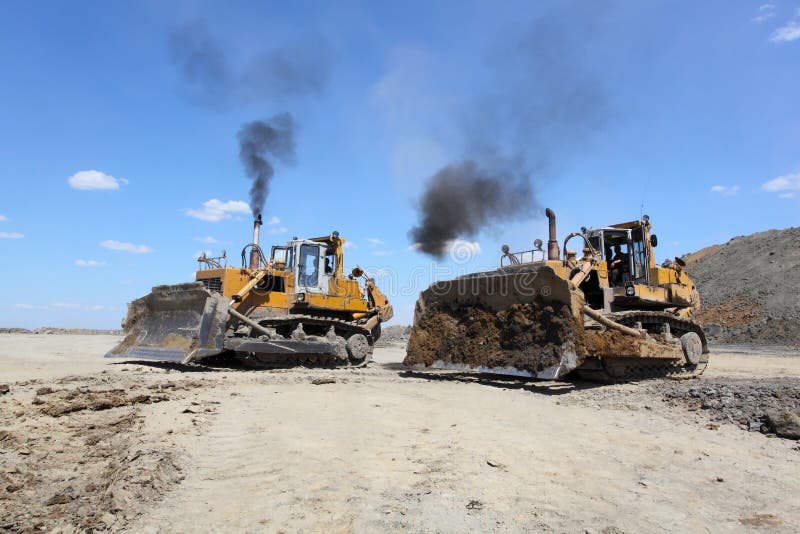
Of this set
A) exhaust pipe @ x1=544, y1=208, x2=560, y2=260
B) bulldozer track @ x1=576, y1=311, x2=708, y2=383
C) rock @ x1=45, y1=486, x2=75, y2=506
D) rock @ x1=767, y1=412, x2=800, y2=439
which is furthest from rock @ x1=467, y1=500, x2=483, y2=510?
exhaust pipe @ x1=544, y1=208, x2=560, y2=260

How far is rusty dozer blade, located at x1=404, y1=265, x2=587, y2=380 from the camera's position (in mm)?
9438

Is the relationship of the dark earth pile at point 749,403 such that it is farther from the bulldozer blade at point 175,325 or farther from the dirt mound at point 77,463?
the bulldozer blade at point 175,325

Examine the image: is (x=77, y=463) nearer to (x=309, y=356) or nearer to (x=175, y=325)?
(x=175, y=325)

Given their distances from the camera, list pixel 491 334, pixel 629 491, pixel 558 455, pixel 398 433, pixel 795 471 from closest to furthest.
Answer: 1. pixel 629 491
2. pixel 795 471
3. pixel 558 455
4. pixel 398 433
5. pixel 491 334

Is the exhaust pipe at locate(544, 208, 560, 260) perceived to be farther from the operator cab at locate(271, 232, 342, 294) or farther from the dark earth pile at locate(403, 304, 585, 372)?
the operator cab at locate(271, 232, 342, 294)

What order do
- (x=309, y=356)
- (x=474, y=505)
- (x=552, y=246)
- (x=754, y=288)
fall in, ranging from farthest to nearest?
1. (x=754, y=288)
2. (x=309, y=356)
3. (x=552, y=246)
4. (x=474, y=505)

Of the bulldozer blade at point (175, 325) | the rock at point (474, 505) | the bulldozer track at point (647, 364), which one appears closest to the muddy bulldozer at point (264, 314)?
the bulldozer blade at point (175, 325)

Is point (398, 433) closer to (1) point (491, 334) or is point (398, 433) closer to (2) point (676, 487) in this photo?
(2) point (676, 487)

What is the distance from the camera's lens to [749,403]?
7211 millimetres

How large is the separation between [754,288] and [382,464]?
116 feet

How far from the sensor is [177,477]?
15.1 ft

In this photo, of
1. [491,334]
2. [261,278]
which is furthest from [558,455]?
[261,278]

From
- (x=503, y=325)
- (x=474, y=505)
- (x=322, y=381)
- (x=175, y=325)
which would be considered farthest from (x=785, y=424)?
(x=175, y=325)

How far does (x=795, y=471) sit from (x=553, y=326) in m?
4.78
